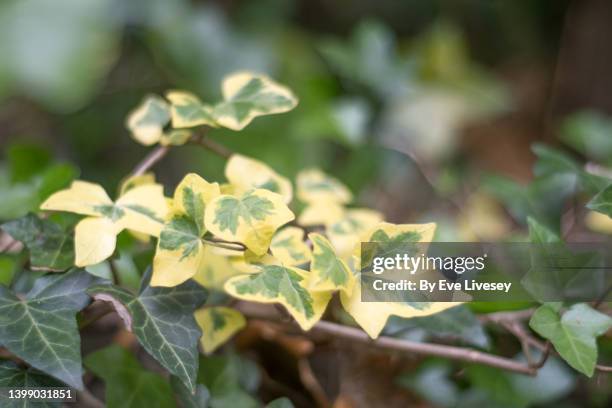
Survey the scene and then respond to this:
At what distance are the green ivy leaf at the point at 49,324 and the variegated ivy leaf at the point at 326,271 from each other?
0.22 meters

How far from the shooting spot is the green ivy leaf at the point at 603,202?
64 cm

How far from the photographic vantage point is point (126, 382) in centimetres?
71

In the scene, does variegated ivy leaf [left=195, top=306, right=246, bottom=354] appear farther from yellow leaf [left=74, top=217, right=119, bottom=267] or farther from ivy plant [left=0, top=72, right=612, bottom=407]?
yellow leaf [left=74, top=217, right=119, bottom=267]

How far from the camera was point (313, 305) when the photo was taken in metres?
0.60

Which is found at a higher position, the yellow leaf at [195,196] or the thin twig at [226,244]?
the yellow leaf at [195,196]

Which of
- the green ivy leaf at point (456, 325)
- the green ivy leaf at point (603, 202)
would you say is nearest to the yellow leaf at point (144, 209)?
the green ivy leaf at point (456, 325)

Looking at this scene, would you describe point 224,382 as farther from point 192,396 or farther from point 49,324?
point 49,324

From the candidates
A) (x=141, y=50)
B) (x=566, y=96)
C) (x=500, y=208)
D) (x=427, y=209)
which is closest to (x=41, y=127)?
(x=141, y=50)

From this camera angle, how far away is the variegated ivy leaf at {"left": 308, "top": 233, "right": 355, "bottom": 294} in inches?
23.3

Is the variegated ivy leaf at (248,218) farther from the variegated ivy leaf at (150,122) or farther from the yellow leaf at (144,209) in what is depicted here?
the variegated ivy leaf at (150,122)

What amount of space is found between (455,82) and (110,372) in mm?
1538

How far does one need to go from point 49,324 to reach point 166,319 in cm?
11

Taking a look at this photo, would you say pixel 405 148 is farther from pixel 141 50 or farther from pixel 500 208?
pixel 141 50

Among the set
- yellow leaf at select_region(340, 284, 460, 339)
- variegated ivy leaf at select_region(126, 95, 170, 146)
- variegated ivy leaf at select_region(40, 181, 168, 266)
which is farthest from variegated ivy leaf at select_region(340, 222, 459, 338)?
variegated ivy leaf at select_region(126, 95, 170, 146)
